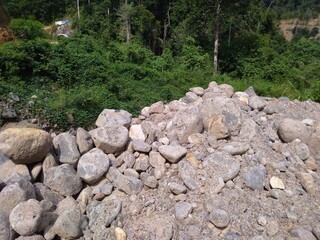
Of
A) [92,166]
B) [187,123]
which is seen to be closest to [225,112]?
[187,123]

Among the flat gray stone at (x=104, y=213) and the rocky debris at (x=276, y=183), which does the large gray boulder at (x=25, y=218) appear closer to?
the flat gray stone at (x=104, y=213)

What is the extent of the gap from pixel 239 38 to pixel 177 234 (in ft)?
50.5

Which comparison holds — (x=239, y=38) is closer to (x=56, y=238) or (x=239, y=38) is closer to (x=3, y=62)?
(x=3, y=62)

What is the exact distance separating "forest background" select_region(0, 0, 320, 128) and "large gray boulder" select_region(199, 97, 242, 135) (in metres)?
2.92

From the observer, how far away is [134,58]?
45.9 ft

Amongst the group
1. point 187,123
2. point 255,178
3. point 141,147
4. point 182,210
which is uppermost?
point 187,123

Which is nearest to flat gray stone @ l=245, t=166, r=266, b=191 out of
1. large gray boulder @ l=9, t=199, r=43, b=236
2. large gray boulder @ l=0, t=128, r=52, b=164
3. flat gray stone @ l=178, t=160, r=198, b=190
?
flat gray stone @ l=178, t=160, r=198, b=190

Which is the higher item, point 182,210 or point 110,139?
point 110,139

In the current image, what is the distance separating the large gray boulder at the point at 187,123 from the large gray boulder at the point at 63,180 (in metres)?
2.05

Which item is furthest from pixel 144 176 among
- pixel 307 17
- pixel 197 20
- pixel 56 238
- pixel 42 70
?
pixel 307 17

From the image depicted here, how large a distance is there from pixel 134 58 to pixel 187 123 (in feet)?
30.0

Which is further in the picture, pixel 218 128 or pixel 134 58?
pixel 134 58

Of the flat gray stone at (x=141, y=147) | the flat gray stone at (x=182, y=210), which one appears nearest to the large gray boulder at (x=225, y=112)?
the flat gray stone at (x=141, y=147)

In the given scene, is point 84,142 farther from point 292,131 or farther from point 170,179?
point 292,131
